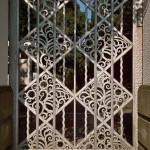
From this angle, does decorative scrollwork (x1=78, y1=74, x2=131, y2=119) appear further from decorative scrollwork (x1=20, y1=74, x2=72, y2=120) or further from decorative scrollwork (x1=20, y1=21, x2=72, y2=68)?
decorative scrollwork (x1=20, y1=21, x2=72, y2=68)

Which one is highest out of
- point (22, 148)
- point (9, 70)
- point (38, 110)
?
point (9, 70)

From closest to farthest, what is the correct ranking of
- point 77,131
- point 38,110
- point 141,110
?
point 141,110 → point 38,110 → point 77,131

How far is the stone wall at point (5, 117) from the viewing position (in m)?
4.40

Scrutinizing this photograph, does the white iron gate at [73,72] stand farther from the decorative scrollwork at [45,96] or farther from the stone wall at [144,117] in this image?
the stone wall at [144,117]

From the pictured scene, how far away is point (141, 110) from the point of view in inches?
193

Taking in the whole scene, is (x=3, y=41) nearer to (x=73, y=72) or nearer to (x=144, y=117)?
(x=73, y=72)

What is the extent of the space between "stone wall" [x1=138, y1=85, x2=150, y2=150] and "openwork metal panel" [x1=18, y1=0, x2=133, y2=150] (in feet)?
1.02

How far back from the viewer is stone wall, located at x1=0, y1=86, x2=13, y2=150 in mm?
4398

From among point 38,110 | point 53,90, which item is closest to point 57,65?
point 53,90

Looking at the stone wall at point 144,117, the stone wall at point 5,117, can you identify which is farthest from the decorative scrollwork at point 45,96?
the stone wall at point 144,117

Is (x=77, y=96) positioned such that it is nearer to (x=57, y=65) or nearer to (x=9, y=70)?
(x=57, y=65)

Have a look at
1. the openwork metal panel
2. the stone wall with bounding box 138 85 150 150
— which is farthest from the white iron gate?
the stone wall with bounding box 138 85 150 150

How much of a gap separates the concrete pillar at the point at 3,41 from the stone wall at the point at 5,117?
0.18 m

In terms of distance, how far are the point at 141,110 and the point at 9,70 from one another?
6.45 feet
